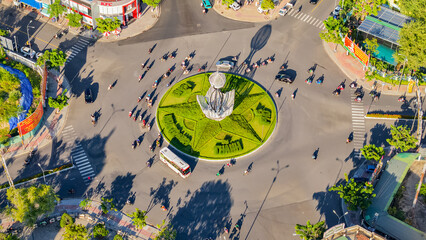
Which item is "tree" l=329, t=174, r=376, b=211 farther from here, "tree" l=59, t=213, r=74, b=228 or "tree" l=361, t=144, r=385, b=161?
"tree" l=59, t=213, r=74, b=228

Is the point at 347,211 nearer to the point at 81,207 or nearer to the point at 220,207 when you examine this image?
the point at 220,207

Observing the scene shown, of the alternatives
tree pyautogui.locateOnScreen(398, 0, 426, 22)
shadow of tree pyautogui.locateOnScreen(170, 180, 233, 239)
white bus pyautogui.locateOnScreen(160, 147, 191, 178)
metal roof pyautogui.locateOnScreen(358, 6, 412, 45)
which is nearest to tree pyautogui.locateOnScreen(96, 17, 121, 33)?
white bus pyautogui.locateOnScreen(160, 147, 191, 178)

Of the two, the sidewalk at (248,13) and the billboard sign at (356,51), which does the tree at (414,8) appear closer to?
the billboard sign at (356,51)

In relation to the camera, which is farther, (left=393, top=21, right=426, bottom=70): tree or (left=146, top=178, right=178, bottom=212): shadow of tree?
(left=393, top=21, right=426, bottom=70): tree

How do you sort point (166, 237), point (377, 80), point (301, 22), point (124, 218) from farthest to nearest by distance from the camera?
point (301, 22) → point (377, 80) → point (124, 218) → point (166, 237)

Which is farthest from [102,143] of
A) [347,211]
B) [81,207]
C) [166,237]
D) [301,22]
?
[301,22]

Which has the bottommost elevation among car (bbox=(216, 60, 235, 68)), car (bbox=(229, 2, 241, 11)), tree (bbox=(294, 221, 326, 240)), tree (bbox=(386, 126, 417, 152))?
tree (bbox=(294, 221, 326, 240))

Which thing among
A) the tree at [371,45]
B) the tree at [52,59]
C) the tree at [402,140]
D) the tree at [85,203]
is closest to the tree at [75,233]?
the tree at [85,203]

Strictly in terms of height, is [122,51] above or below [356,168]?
below
